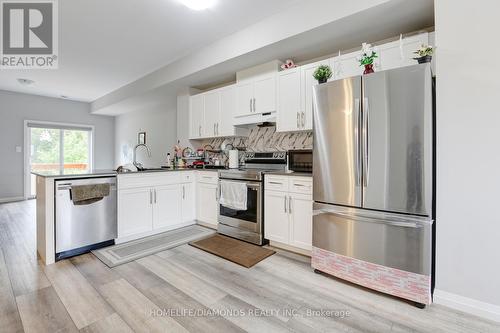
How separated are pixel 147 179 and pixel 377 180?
2.82 m

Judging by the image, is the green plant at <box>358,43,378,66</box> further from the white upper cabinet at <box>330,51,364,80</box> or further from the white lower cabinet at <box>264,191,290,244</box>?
the white lower cabinet at <box>264,191,290,244</box>

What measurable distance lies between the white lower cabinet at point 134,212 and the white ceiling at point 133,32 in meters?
2.12

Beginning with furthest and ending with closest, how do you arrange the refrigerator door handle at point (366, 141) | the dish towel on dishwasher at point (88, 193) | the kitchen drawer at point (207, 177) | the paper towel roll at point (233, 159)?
the paper towel roll at point (233, 159) < the kitchen drawer at point (207, 177) < the dish towel on dishwasher at point (88, 193) < the refrigerator door handle at point (366, 141)

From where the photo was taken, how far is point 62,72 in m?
4.57

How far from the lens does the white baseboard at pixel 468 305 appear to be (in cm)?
166

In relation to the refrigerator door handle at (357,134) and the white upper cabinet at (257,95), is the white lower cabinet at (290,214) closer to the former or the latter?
the refrigerator door handle at (357,134)

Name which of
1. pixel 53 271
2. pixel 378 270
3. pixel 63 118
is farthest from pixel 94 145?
pixel 378 270

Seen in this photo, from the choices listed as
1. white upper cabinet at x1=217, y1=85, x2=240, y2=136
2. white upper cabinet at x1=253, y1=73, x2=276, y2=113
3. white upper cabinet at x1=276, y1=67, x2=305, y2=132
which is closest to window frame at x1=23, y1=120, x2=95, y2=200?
white upper cabinet at x1=217, y1=85, x2=240, y2=136

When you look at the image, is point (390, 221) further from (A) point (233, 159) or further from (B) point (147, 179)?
(B) point (147, 179)

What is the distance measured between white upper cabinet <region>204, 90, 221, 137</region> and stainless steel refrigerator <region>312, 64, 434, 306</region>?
211 centimetres

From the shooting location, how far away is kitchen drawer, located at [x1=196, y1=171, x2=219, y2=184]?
12.0 feet

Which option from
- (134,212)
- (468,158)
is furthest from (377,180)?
(134,212)

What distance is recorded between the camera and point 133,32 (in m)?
3.12

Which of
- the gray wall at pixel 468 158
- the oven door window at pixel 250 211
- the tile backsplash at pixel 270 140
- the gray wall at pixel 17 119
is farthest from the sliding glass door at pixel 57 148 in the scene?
the gray wall at pixel 468 158
